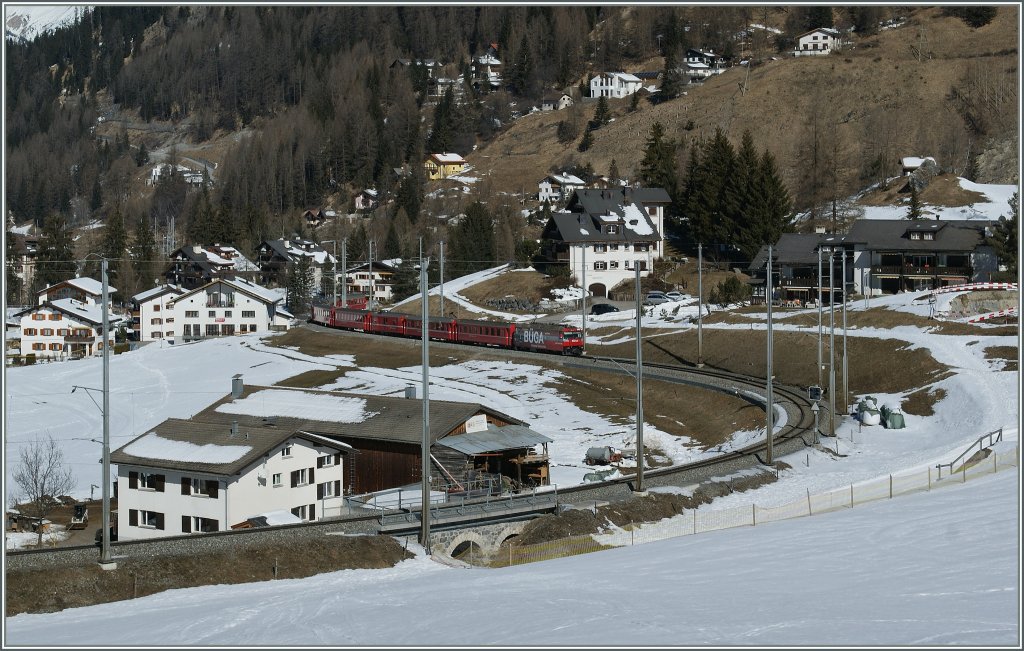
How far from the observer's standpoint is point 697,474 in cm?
4988

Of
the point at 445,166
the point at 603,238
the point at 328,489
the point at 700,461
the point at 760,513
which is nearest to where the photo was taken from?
the point at 760,513

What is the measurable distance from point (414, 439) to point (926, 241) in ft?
203

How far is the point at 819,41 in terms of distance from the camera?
197875 mm

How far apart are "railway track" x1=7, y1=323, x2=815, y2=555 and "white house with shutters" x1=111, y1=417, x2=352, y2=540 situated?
17.3ft

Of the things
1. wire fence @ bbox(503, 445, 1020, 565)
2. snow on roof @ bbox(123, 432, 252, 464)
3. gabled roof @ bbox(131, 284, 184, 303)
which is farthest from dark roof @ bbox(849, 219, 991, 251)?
snow on roof @ bbox(123, 432, 252, 464)

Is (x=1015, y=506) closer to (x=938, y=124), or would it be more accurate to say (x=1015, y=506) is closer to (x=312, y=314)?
(x=312, y=314)

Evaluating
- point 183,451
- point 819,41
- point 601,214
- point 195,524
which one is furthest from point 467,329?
point 819,41

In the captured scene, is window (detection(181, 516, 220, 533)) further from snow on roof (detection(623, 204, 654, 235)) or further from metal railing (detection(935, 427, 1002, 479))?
snow on roof (detection(623, 204, 654, 235))

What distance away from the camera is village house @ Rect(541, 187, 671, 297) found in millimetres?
115062

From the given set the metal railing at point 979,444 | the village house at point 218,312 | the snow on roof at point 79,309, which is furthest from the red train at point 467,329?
the metal railing at point 979,444

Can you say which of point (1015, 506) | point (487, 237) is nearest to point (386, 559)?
point (1015, 506)

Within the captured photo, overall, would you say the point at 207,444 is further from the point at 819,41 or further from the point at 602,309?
the point at 819,41

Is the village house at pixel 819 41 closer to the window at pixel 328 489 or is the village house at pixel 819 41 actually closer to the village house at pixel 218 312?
the village house at pixel 218 312

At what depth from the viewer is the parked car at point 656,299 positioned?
10328cm
